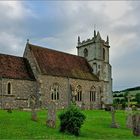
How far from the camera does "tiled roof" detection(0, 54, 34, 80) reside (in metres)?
45.0

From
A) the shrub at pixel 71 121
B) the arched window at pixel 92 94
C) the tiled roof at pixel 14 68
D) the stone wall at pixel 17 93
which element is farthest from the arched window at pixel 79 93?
the shrub at pixel 71 121

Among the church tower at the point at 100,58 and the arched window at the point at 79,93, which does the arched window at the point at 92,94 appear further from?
the arched window at the point at 79,93

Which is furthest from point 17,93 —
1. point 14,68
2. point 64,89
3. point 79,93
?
point 79,93

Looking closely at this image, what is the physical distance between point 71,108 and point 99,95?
35.9 m

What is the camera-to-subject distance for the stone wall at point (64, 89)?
1929 inches

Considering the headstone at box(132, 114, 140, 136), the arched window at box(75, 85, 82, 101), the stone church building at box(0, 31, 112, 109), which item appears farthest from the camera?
the arched window at box(75, 85, 82, 101)

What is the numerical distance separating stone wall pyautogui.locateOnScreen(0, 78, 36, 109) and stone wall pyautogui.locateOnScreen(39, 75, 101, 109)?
176 cm

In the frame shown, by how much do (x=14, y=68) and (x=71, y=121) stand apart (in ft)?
82.1

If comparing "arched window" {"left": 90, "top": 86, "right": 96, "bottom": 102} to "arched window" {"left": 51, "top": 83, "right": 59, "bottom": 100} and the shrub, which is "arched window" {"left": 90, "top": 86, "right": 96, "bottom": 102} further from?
the shrub

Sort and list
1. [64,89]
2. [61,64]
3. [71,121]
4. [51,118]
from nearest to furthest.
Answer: [71,121], [51,118], [64,89], [61,64]

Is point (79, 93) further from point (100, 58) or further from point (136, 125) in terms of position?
point (136, 125)

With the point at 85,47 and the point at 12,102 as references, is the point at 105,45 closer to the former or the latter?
the point at 85,47

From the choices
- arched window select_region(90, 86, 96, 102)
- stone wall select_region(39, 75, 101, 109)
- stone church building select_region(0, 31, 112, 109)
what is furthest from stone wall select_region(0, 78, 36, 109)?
arched window select_region(90, 86, 96, 102)

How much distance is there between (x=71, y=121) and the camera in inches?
918
